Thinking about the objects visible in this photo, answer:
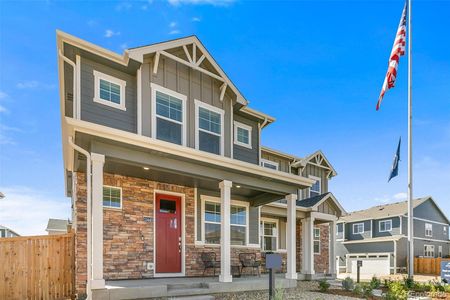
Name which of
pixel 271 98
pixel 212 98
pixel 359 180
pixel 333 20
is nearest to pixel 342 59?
pixel 333 20

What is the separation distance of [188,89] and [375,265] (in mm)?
24802

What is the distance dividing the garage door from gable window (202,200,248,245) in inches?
741

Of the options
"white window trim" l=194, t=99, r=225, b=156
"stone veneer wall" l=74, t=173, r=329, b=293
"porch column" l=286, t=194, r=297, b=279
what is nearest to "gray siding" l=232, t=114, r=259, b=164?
"white window trim" l=194, t=99, r=225, b=156

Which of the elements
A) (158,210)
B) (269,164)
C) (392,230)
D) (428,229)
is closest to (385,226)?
(392,230)

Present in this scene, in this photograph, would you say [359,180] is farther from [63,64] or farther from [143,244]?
[63,64]

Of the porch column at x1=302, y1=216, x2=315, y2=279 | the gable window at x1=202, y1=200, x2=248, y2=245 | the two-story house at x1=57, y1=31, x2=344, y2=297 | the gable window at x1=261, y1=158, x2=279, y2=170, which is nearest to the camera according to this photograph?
the two-story house at x1=57, y1=31, x2=344, y2=297

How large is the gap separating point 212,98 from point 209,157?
122 inches

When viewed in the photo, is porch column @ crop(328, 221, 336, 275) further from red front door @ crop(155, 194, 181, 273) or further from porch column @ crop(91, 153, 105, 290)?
porch column @ crop(91, 153, 105, 290)

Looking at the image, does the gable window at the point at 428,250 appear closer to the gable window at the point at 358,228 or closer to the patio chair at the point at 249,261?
the gable window at the point at 358,228

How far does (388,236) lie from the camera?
28.9 metres

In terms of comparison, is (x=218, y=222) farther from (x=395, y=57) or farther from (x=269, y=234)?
(x=395, y=57)

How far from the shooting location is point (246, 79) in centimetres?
1553

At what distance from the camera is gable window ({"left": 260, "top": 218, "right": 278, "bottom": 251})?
1469cm

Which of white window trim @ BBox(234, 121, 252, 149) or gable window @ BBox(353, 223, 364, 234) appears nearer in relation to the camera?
white window trim @ BBox(234, 121, 252, 149)
